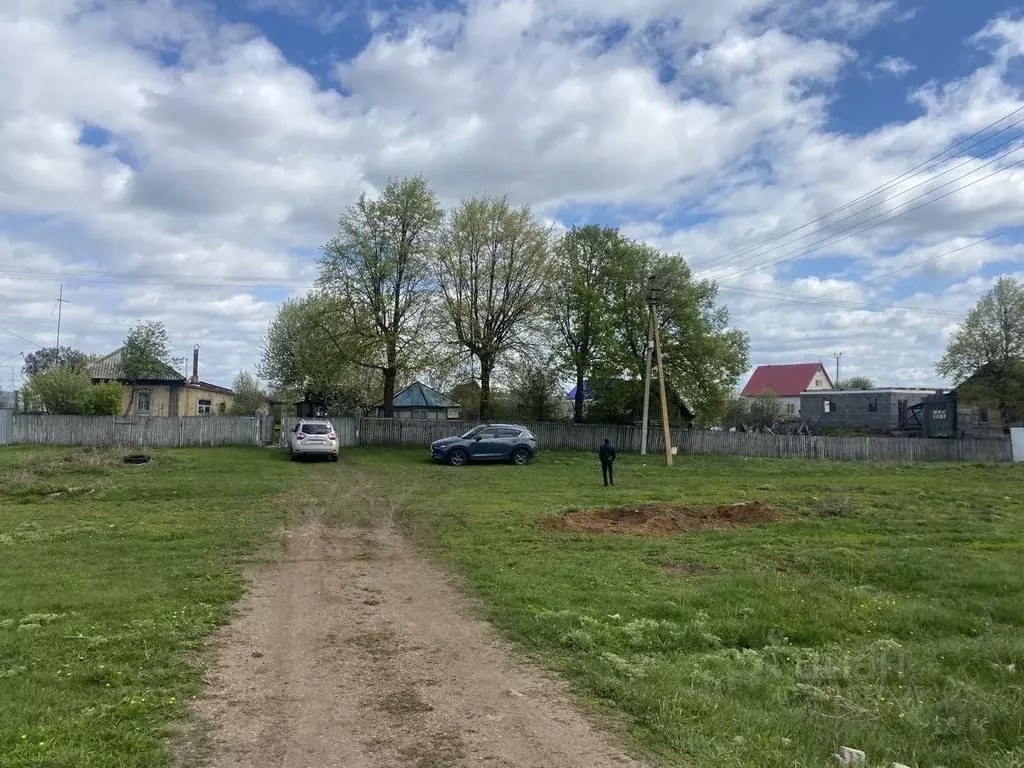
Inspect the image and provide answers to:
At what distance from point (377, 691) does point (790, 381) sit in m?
93.3

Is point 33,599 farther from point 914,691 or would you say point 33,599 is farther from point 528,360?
point 528,360

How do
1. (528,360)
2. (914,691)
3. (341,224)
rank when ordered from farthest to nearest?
(528,360) < (341,224) < (914,691)

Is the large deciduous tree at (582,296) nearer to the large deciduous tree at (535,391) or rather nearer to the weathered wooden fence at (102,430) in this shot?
the large deciduous tree at (535,391)

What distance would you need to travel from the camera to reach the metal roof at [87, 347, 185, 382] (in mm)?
47812

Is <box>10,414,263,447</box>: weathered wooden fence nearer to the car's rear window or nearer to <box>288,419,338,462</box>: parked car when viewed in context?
<box>288,419,338,462</box>: parked car

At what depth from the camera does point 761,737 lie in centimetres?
499

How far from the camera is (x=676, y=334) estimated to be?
130 ft

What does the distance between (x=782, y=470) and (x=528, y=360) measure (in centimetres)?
1359

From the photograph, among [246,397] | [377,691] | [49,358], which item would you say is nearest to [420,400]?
[246,397]

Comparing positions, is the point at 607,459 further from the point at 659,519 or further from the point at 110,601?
A: the point at 110,601

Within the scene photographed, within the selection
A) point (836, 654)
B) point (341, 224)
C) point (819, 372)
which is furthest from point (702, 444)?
point (819, 372)

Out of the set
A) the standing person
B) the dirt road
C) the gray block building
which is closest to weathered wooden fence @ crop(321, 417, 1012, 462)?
the standing person

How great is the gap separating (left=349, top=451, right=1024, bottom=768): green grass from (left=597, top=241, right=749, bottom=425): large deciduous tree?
20646 mm

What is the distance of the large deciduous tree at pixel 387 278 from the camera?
1391 inches
